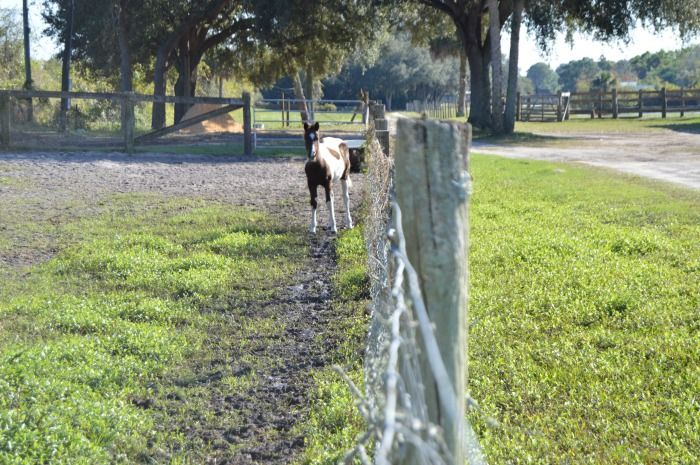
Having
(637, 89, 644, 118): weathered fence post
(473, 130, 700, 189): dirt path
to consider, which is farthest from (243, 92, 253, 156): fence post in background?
(637, 89, 644, 118): weathered fence post

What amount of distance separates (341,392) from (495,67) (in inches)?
1180

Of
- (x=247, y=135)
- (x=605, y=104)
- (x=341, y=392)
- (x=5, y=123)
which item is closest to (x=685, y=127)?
(x=605, y=104)

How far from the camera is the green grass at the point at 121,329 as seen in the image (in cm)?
500

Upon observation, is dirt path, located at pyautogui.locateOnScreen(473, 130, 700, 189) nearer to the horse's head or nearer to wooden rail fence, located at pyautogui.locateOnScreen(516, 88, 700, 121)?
the horse's head

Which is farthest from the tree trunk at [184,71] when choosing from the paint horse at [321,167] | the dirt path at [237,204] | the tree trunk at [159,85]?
the paint horse at [321,167]

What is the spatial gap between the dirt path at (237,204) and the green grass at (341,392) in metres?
0.11

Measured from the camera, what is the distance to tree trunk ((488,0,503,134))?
110 ft

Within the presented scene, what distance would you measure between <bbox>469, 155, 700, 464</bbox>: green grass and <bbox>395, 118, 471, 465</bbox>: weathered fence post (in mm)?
237

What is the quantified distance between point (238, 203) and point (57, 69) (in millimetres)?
56539

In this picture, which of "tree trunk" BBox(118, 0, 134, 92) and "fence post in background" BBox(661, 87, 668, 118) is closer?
"tree trunk" BBox(118, 0, 134, 92)

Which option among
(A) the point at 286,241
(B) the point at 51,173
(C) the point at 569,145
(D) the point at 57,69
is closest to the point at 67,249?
(A) the point at 286,241

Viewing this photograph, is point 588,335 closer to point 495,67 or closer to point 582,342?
point 582,342

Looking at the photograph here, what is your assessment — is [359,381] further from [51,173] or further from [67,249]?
[51,173]

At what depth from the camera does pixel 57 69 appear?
219ft
